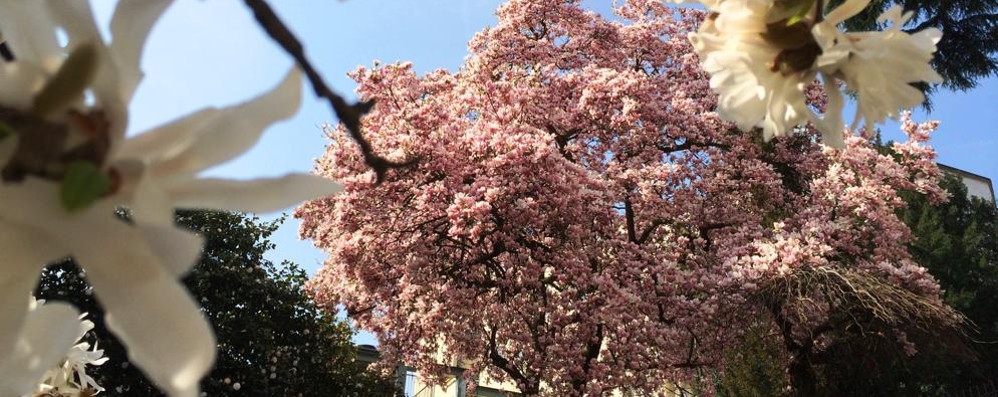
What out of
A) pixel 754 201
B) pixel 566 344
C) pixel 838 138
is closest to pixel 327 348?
pixel 566 344

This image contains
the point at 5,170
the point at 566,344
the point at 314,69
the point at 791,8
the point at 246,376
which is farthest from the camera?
the point at 246,376

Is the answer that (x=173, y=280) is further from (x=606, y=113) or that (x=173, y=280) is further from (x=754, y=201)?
(x=754, y=201)

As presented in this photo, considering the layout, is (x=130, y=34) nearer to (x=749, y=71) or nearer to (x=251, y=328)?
(x=749, y=71)

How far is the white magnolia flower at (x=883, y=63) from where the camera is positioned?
29.6 inches

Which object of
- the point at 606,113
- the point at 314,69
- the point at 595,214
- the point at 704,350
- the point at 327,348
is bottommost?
the point at 314,69

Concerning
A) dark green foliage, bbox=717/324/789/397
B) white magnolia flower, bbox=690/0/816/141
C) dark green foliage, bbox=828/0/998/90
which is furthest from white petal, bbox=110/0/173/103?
dark green foliage, bbox=828/0/998/90

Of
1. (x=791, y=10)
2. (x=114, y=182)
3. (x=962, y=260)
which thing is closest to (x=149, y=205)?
(x=114, y=182)

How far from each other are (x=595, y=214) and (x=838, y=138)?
24.3 feet

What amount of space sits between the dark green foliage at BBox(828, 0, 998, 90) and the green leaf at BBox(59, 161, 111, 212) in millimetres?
12085

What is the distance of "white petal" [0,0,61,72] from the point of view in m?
0.36

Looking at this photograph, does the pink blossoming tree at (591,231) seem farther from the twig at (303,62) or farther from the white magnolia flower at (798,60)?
the twig at (303,62)

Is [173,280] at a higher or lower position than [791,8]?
lower

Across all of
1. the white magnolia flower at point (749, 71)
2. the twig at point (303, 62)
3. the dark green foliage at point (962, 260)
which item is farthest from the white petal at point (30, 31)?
the dark green foliage at point (962, 260)

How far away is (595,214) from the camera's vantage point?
823 centimetres
